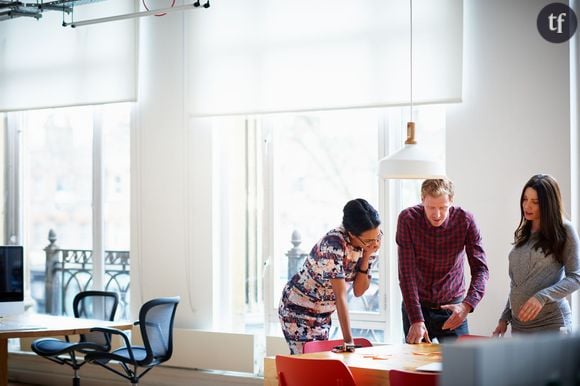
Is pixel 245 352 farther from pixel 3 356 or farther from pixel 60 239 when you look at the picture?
pixel 60 239

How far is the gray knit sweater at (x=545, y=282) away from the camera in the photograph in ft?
14.1

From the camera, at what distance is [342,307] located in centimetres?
436

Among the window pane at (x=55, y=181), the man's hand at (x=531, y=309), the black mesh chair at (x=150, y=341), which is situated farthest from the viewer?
the window pane at (x=55, y=181)

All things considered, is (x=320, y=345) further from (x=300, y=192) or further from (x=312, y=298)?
(x=300, y=192)

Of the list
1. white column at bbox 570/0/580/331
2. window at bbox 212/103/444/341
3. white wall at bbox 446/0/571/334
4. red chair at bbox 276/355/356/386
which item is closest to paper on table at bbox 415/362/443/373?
red chair at bbox 276/355/356/386

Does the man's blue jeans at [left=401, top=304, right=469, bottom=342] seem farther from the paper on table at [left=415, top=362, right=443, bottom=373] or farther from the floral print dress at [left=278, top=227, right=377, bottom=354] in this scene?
the paper on table at [left=415, top=362, right=443, bottom=373]

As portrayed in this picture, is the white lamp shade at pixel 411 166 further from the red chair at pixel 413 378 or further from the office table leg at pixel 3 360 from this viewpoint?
the office table leg at pixel 3 360

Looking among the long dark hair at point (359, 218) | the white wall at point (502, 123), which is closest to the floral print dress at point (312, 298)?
the long dark hair at point (359, 218)

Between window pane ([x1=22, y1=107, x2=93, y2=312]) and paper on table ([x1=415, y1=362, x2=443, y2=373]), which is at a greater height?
window pane ([x1=22, y1=107, x2=93, y2=312])

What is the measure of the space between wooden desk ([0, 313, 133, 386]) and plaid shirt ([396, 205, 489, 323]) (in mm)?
2401

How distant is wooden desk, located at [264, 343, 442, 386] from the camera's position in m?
3.73

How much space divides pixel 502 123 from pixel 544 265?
1379 mm

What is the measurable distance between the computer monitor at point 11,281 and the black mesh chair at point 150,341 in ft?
2.50

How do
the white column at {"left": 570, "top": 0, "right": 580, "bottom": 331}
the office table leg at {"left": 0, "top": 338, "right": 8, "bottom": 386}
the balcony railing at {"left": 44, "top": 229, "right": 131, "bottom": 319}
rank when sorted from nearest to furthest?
1. the white column at {"left": 570, "top": 0, "right": 580, "bottom": 331}
2. the office table leg at {"left": 0, "top": 338, "right": 8, "bottom": 386}
3. the balcony railing at {"left": 44, "top": 229, "right": 131, "bottom": 319}
